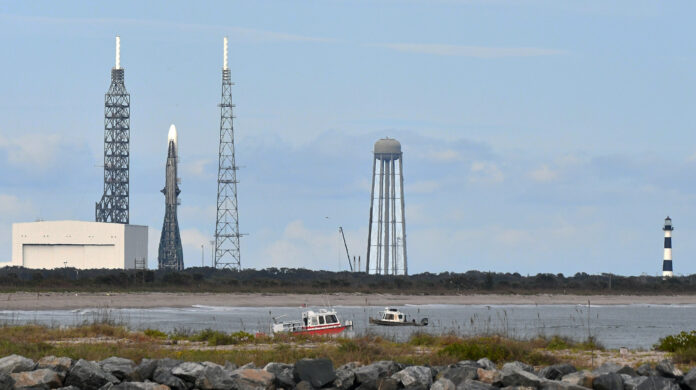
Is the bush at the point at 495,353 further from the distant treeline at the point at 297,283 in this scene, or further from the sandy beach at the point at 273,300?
the distant treeline at the point at 297,283

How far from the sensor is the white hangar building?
125812 millimetres

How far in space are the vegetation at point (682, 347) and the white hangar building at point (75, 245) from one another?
99.2 m

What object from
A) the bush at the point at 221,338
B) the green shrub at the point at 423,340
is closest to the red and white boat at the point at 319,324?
the bush at the point at 221,338

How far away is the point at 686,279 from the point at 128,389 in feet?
463

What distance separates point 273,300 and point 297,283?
2215cm

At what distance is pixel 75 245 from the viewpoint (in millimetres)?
127688

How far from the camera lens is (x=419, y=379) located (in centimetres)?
2056

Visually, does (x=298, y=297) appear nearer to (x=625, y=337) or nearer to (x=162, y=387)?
(x=625, y=337)

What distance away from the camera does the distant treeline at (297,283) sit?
321ft

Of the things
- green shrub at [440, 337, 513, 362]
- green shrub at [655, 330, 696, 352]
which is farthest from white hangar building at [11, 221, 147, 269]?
green shrub at [440, 337, 513, 362]

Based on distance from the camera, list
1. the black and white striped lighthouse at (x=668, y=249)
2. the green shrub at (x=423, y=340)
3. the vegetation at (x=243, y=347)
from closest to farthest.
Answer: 1. the vegetation at (x=243, y=347)
2. the green shrub at (x=423, y=340)
3. the black and white striped lighthouse at (x=668, y=249)

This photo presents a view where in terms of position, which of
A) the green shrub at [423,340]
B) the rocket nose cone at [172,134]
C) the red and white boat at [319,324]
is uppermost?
the rocket nose cone at [172,134]

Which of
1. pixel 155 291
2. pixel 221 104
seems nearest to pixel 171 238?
pixel 221 104

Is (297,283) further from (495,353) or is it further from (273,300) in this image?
(495,353)
